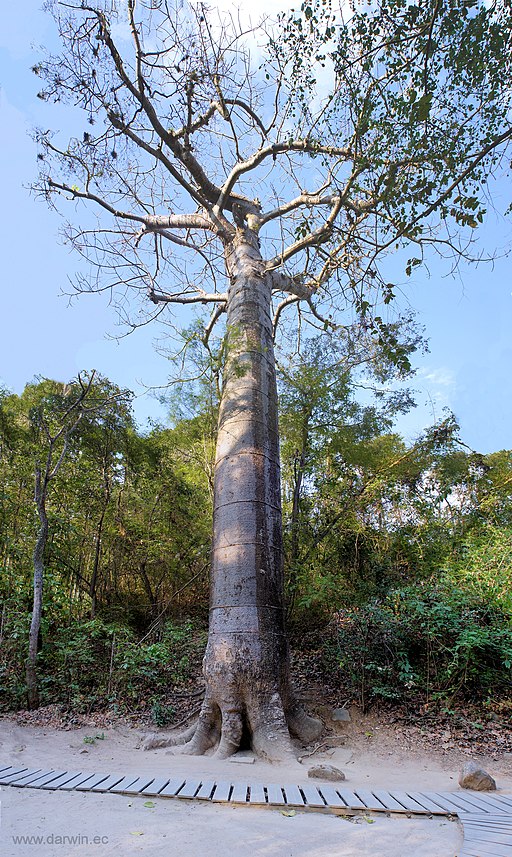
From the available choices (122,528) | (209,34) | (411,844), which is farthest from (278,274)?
(411,844)

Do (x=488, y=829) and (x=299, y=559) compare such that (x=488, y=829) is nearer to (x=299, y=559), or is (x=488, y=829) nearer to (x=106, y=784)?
(x=106, y=784)

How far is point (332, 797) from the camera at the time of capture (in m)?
2.06

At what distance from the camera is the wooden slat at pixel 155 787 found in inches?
80.5

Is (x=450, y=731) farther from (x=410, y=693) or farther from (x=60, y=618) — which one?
(x=60, y=618)

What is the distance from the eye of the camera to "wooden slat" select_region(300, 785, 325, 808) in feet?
6.46

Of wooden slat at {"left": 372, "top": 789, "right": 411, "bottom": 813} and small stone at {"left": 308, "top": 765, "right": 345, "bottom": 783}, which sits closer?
wooden slat at {"left": 372, "top": 789, "right": 411, "bottom": 813}

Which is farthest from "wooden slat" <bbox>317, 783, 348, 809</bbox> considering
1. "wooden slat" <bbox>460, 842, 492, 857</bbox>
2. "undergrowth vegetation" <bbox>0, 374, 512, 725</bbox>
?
"undergrowth vegetation" <bbox>0, 374, 512, 725</bbox>

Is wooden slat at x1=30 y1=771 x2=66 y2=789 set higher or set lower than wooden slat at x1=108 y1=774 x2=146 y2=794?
lower

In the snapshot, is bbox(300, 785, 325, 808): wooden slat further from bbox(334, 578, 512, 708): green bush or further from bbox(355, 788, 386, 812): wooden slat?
bbox(334, 578, 512, 708): green bush

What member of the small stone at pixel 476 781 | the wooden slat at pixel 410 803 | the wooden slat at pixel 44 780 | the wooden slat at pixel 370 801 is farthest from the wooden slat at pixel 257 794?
the small stone at pixel 476 781

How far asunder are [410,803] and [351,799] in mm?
237

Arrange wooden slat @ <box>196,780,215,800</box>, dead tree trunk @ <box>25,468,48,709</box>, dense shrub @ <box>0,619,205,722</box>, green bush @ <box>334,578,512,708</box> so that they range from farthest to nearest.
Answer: dense shrub @ <box>0,619,205,722</box>, dead tree trunk @ <box>25,468,48,709</box>, green bush @ <box>334,578,512,708</box>, wooden slat @ <box>196,780,215,800</box>

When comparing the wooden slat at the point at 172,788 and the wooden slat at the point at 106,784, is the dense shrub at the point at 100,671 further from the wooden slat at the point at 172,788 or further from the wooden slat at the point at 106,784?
the wooden slat at the point at 172,788

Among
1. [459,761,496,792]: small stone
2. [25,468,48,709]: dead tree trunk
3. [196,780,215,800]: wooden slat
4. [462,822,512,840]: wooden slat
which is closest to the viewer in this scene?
[462,822,512,840]: wooden slat
